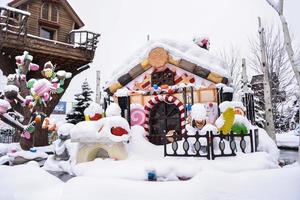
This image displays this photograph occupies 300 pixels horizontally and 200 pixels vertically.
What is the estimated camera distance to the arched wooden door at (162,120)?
25.4 feet

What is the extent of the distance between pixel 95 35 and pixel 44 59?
3594mm

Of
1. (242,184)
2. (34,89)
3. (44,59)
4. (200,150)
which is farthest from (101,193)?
(44,59)

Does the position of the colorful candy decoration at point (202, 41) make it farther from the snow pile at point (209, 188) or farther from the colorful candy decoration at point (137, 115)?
the snow pile at point (209, 188)

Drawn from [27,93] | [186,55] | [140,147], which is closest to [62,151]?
[140,147]

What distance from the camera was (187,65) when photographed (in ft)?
24.1

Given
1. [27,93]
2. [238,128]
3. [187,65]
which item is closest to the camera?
[238,128]

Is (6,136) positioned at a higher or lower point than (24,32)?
lower

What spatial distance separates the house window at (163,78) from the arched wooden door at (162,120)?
680mm

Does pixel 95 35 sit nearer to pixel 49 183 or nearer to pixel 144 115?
pixel 144 115

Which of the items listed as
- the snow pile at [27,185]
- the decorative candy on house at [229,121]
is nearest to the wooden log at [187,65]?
the decorative candy on house at [229,121]

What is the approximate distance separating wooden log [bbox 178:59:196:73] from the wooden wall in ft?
37.3

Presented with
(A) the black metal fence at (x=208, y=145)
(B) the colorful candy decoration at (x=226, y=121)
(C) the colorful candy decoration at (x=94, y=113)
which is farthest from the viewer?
(C) the colorful candy decoration at (x=94, y=113)

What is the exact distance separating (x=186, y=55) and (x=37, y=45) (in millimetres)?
9524

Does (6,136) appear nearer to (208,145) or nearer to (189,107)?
(189,107)
